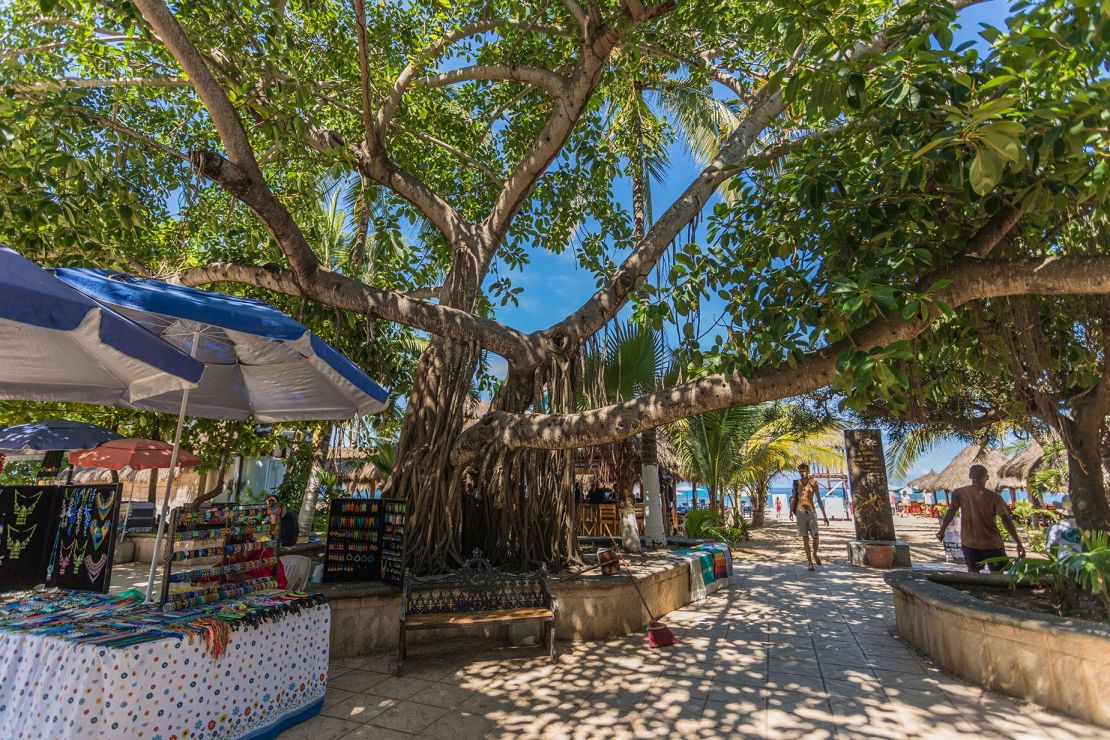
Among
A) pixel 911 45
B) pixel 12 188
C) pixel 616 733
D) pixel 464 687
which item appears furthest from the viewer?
pixel 12 188

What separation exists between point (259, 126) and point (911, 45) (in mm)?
4530

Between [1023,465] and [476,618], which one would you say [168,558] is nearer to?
[476,618]

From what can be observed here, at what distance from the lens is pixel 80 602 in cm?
318

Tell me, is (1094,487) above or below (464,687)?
above

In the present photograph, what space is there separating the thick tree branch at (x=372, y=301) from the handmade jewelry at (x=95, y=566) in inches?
98.7

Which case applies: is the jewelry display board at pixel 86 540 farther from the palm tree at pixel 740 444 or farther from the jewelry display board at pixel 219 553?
the palm tree at pixel 740 444

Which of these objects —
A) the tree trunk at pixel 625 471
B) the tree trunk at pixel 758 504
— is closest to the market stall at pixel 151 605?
the tree trunk at pixel 625 471

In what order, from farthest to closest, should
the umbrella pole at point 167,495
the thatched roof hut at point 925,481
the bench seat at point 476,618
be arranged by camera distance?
the thatched roof hut at point 925,481, the bench seat at point 476,618, the umbrella pole at point 167,495

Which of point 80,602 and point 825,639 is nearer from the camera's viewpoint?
point 80,602

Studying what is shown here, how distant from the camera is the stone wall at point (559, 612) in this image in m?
4.44

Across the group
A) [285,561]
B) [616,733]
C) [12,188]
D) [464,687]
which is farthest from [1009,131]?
[12,188]

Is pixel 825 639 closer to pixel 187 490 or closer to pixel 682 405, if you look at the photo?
pixel 682 405

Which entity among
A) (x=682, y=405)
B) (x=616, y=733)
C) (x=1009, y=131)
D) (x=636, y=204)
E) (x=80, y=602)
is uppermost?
(x=636, y=204)

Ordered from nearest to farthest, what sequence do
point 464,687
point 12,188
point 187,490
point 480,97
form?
1. point 464,687
2. point 12,188
3. point 480,97
4. point 187,490
